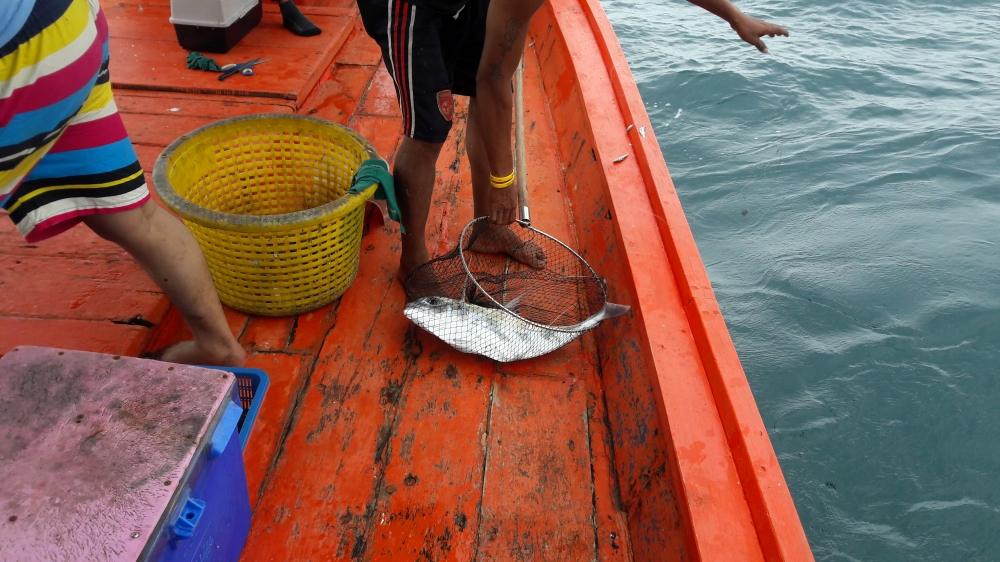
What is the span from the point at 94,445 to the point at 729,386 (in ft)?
4.99

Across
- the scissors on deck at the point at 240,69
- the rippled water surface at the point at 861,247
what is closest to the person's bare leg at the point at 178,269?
the scissors on deck at the point at 240,69

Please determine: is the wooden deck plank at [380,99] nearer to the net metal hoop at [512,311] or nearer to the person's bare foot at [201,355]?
the net metal hoop at [512,311]

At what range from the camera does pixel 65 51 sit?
137 cm

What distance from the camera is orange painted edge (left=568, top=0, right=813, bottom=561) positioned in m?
1.53

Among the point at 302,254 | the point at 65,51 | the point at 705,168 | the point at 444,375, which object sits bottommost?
Answer: the point at 705,168

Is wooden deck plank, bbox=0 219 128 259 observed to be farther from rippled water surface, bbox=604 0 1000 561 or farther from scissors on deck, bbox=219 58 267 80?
rippled water surface, bbox=604 0 1000 561

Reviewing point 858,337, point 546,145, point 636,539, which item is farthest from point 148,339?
point 858,337

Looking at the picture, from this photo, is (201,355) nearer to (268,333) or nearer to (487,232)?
(268,333)

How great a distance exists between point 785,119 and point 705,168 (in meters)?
1.28

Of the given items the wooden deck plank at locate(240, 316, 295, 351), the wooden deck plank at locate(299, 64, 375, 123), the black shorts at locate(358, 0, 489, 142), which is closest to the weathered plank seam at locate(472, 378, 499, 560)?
the wooden deck plank at locate(240, 316, 295, 351)

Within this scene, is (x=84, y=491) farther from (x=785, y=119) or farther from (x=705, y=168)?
(x=785, y=119)

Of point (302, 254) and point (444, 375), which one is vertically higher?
point (302, 254)

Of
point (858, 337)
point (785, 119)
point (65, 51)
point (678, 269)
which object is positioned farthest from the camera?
point (785, 119)

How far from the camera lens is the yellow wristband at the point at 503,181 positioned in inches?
95.7
